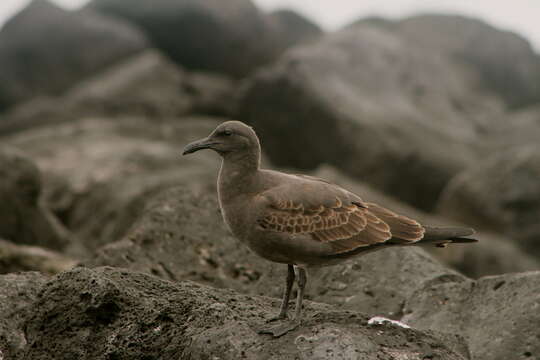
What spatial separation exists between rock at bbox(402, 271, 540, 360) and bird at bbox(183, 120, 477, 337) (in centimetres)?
92

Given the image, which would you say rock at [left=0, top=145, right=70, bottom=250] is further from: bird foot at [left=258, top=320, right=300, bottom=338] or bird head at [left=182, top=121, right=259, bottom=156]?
bird foot at [left=258, top=320, right=300, bottom=338]

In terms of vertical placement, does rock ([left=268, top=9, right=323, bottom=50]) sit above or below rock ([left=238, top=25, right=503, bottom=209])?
above

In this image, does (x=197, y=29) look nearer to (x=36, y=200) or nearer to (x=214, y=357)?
(x=36, y=200)

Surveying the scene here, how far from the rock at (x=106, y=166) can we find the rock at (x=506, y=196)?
17.2 feet

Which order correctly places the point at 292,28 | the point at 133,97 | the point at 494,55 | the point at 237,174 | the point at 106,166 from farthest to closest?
the point at 292,28 < the point at 494,55 < the point at 133,97 < the point at 106,166 < the point at 237,174

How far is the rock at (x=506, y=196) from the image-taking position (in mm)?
15469

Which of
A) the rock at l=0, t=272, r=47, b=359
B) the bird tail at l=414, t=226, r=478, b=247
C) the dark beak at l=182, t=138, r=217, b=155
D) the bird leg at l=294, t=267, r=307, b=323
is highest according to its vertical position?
the dark beak at l=182, t=138, r=217, b=155

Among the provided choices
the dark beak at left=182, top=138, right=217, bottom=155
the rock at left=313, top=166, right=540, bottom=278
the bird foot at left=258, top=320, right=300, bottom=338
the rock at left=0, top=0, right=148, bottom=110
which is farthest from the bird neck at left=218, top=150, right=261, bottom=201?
the rock at left=0, top=0, right=148, bottom=110

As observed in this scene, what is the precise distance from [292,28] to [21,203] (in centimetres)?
1600

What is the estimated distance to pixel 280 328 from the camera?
615 centimetres

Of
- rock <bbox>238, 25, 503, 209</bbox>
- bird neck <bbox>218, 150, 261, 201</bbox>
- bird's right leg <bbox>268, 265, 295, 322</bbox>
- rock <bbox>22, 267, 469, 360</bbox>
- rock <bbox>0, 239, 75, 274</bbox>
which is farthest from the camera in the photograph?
rock <bbox>238, 25, 503, 209</bbox>

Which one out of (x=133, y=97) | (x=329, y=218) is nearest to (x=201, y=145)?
(x=329, y=218)

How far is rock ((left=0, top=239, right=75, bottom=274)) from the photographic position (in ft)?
31.0

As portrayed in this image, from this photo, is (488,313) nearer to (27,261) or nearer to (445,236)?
(445,236)
